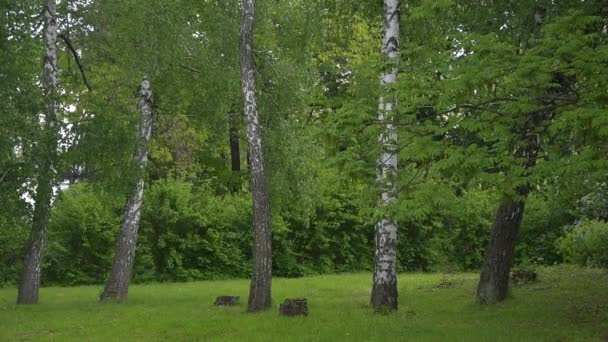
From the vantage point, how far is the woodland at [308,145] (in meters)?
7.18

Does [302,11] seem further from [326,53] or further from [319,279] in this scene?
[326,53]

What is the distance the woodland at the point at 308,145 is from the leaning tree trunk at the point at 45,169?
0.17 feet

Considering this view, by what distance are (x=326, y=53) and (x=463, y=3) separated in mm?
15903

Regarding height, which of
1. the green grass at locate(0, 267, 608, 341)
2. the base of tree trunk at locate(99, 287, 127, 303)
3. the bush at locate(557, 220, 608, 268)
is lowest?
the green grass at locate(0, 267, 608, 341)

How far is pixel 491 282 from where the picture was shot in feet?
40.7

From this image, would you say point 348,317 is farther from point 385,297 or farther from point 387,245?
point 387,245

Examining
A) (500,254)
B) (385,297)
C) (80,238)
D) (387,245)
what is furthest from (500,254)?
(80,238)

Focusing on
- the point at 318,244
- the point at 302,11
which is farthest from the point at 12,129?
the point at 318,244

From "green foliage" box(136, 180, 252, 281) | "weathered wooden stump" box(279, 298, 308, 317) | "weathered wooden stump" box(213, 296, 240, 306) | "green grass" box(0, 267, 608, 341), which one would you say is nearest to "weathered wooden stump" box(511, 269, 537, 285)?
"green grass" box(0, 267, 608, 341)

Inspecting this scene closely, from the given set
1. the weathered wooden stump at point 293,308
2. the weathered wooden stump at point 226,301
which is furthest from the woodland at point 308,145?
the weathered wooden stump at point 293,308

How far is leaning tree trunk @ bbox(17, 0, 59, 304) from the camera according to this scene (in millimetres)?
12250

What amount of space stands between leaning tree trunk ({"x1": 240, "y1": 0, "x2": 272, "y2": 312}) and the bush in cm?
759

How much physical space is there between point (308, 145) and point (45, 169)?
5934 mm

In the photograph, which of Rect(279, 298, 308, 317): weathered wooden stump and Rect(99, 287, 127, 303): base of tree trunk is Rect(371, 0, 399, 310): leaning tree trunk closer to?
Rect(279, 298, 308, 317): weathered wooden stump
